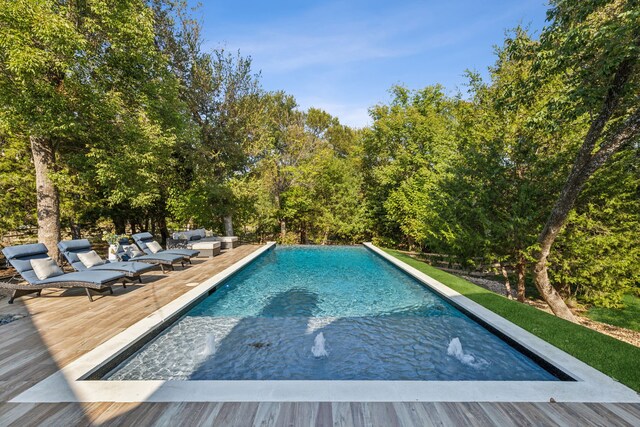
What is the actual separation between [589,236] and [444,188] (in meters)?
4.57

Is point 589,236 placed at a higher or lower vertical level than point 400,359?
higher

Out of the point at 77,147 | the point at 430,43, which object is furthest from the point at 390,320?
the point at 430,43

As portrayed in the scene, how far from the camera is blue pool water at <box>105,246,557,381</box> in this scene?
396 centimetres

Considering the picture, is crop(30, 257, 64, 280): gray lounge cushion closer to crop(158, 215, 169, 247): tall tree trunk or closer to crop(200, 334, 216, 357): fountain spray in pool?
crop(200, 334, 216, 357): fountain spray in pool

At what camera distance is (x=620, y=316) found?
9391 mm

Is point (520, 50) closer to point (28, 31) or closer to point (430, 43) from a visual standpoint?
point (430, 43)

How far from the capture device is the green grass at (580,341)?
341 centimetres

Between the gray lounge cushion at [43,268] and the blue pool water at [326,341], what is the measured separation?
10.4 ft

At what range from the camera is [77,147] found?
33.0 ft

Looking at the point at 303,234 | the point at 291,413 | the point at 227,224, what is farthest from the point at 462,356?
the point at 303,234

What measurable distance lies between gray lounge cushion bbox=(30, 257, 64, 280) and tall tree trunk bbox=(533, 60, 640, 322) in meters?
11.9

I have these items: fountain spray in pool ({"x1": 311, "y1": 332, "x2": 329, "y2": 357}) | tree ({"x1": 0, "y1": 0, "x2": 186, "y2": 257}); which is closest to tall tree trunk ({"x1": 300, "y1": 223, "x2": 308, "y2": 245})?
tree ({"x1": 0, "y1": 0, "x2": 186, "y2": 257})

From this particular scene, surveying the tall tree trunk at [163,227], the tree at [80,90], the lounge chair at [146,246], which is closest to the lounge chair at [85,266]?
the lounge chair at [146,246]

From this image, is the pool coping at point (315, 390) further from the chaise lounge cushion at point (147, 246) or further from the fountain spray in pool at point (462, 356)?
the chaise lounge cushion at point (147, 246)
